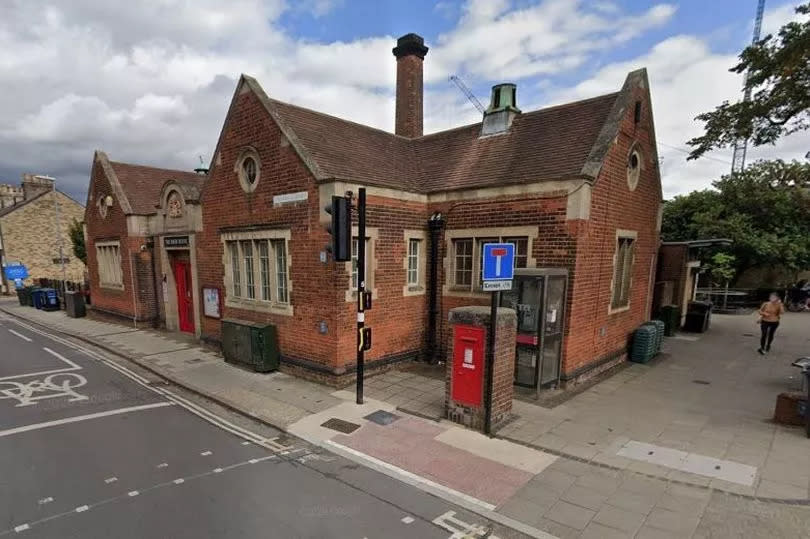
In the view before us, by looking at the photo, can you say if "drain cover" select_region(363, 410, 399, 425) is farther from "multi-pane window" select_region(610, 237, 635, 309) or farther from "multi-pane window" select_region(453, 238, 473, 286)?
"multi-pane window" select_region(610, 237, 635, 309)

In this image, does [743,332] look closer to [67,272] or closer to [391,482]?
[391,482]

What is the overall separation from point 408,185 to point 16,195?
158ft

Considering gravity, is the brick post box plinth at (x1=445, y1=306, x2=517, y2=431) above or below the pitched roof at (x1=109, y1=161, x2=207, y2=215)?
below

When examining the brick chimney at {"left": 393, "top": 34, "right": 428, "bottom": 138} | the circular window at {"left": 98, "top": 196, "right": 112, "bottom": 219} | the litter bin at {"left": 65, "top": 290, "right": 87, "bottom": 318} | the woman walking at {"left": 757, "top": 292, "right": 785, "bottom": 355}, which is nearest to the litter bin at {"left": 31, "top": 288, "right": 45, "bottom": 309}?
the litter bin at {"left": 65, "top": 290, "right": 87, "bottom": 318}

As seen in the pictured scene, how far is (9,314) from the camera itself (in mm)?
→ 20297

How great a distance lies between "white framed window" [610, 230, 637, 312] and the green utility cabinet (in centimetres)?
826

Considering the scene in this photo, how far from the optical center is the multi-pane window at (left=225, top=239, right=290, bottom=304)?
31.3 feet

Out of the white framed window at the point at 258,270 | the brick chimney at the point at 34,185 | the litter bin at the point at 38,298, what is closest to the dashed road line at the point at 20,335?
the litter bin at the point at 38,298

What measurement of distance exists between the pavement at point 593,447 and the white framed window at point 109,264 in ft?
26.2

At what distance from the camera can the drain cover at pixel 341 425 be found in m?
6.46

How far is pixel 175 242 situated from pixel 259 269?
549 centimetres

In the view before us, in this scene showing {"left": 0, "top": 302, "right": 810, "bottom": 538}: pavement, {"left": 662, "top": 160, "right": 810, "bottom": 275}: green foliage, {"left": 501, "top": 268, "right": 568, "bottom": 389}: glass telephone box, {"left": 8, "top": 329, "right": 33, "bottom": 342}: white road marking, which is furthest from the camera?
{"left": 662, "top": 160, "right": 810, "bottom": 275}: green foliage

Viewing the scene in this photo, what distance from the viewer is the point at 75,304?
17.9 metres

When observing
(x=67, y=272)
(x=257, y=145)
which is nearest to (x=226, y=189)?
(x=257, y=145)
